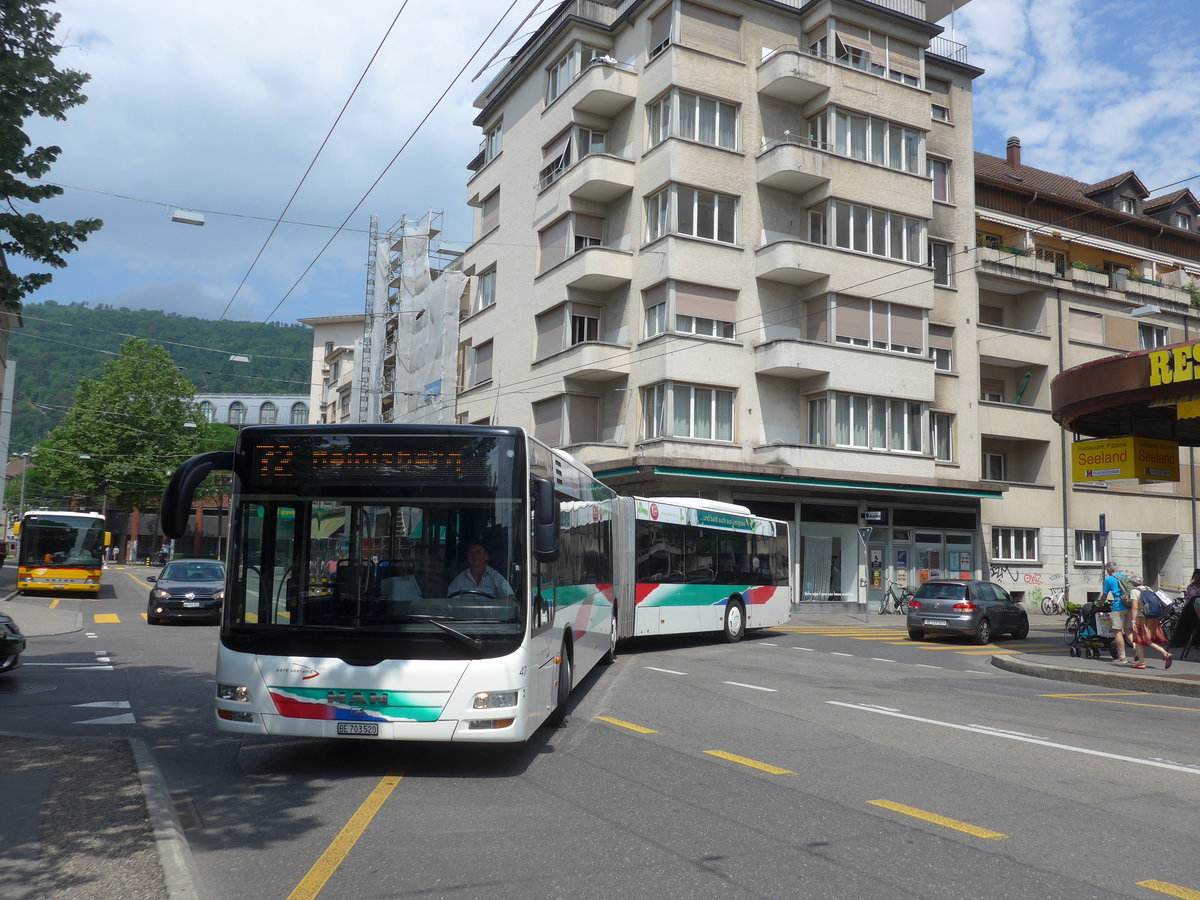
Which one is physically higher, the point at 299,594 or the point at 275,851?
the point at 299,594

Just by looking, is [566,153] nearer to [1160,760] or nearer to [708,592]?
[708,592]

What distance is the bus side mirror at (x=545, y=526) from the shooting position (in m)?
7.79

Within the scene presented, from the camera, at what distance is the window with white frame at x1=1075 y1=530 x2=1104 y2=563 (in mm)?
39156

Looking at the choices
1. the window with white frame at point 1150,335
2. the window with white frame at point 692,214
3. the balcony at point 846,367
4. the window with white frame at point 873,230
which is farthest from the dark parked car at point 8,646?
the window with white frame at point 1150,335

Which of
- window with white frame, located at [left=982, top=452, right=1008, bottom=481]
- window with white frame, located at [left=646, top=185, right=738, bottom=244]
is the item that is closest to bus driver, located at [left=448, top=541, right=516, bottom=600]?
window with white frame, located at [left=646, top=185, right=738, bottom=244]

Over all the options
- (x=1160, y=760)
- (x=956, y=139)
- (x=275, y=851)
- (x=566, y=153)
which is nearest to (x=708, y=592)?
(x=1160, y=760)

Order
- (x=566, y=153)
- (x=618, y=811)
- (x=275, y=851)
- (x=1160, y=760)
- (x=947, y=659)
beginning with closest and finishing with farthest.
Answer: (x=275, y=851), (x=618, y=811), (x=1160, y=760), (x=947, y=659), (x=566, y=153)

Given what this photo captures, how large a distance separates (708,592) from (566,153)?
2056cm

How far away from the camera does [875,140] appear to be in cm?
3475

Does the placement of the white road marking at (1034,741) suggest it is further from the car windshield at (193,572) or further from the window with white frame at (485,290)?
the window with white frame at (485,290)

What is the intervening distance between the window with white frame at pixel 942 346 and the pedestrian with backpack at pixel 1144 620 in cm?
1943

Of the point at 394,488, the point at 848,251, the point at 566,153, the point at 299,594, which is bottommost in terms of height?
the point at 299,594

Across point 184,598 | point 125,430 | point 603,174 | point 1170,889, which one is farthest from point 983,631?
point 125,430

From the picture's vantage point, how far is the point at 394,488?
7820mm
